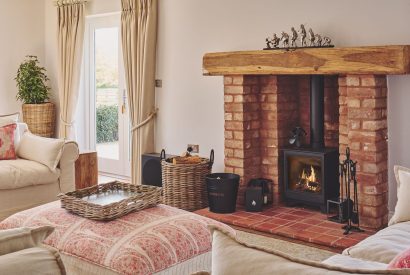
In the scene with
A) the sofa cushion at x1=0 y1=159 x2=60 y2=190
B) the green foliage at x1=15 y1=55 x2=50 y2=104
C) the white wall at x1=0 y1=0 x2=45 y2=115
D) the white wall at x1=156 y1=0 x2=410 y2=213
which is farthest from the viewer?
the white wall at x1=0 y1=0 x2=45 y2=115

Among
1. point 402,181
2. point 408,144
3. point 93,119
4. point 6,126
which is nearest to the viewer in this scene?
point 402,181

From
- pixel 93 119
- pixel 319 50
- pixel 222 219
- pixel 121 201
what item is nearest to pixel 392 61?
pixel 319 50

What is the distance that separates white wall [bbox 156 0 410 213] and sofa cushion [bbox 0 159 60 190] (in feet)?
5.27

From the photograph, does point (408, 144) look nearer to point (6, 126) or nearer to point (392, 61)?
point (392, 61)

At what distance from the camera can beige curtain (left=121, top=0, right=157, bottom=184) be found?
618cm

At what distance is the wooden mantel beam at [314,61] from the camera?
4.07 meters

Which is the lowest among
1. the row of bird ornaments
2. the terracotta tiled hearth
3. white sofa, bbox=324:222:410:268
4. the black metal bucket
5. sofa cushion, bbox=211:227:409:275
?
the terracotta tiled hearth

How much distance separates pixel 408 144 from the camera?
4.45 m

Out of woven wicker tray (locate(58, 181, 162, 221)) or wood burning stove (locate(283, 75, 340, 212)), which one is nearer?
woven wicker tray (locate(58, 181, 162, 221))

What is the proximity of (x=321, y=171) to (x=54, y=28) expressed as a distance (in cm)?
469

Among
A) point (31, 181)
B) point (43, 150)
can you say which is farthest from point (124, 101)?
point (31, 181)

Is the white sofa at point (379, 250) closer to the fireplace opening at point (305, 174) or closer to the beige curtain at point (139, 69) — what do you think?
the fireplace opening at point (305, 174)

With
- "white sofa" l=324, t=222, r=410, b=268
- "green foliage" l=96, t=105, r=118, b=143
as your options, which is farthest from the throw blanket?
"green foliage" l=96, t=105, r=118, b=143

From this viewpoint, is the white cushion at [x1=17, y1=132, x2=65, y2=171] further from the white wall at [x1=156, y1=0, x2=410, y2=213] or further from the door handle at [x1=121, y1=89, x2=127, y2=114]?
the door handle at [x1=121, y1=89, x2=127, y2=114]
